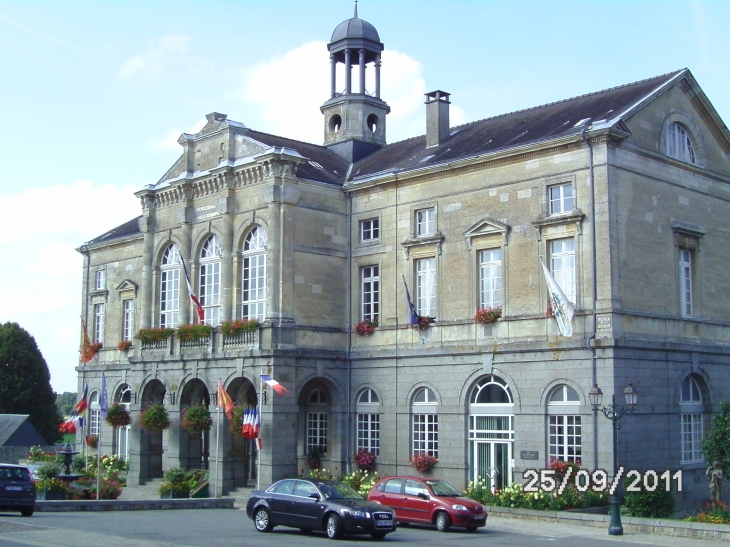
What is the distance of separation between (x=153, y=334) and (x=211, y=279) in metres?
3.19

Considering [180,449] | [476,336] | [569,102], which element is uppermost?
[569,102]

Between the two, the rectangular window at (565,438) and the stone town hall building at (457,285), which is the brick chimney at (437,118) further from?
the rectangular window at (565,438)

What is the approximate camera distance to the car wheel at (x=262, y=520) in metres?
22.0

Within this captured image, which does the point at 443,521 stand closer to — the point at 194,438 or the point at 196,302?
the point at 196,302

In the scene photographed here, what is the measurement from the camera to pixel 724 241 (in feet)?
102

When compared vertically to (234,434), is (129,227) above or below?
above

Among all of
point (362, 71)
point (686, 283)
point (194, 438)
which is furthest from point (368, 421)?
point (362, 71)

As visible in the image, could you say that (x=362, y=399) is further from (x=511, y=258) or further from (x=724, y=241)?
(x=724, y=241)

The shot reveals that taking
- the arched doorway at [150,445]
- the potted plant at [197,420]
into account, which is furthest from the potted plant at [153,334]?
the potted plant at [197,420]

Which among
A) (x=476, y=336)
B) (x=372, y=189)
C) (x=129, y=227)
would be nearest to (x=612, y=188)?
(x=476, y=336)

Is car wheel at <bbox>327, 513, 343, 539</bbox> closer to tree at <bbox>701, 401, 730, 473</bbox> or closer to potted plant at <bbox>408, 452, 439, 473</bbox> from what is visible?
potted plant at <bbox>408, 452, 439, 473</bbox>

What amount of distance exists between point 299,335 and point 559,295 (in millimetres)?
9459

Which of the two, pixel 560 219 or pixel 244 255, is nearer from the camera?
pixel 560 219

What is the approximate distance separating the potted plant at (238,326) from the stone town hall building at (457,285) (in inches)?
16.8
